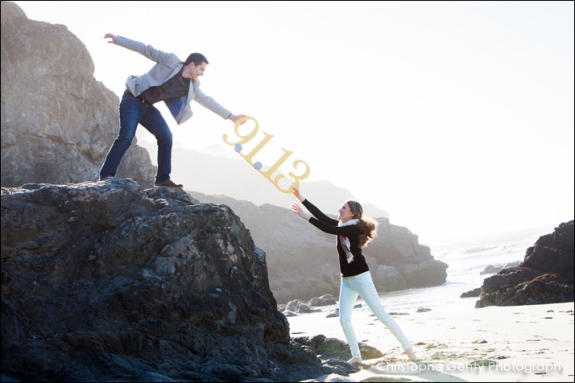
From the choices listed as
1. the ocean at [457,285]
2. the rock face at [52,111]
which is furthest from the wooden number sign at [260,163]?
the ocean at [457,285]

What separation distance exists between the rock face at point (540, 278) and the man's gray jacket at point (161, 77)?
1146cm

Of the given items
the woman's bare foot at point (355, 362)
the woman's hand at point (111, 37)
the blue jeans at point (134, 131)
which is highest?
the woman's hand at point (111, 37)

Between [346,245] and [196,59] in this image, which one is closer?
[346,245]

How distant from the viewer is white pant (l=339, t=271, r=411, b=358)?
5.38 m

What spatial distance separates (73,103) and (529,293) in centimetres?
1371

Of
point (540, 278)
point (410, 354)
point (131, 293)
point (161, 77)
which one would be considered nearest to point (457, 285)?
point (540, 278)

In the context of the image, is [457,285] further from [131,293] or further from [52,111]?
[131,293]

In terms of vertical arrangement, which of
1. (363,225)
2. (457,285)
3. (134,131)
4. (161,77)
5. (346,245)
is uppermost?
(161,77)

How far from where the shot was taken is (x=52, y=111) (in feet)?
42.0

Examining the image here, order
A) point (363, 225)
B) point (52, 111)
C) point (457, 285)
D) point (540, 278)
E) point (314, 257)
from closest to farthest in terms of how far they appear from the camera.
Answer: point (363, 225)
point (52, 111)
point (540, 278)
point (457, 285)
point (314, 257)

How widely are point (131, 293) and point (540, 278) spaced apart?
524 inches

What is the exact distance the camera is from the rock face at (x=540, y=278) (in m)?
13.4

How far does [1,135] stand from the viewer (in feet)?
35.6

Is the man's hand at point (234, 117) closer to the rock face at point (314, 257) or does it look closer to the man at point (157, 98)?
the man at point (157, 98)
